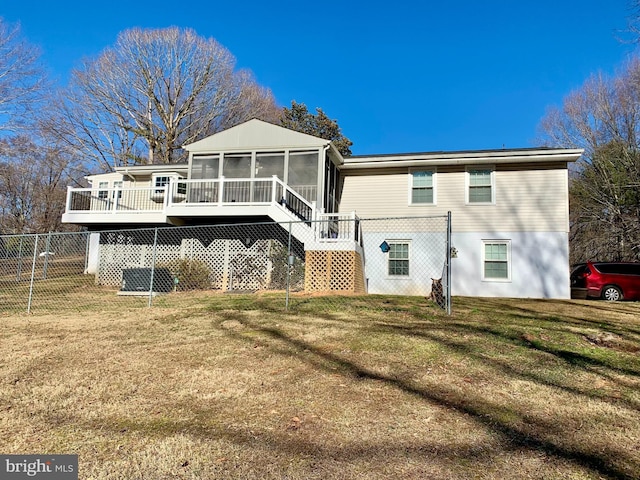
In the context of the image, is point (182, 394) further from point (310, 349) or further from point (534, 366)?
point (534, 366)

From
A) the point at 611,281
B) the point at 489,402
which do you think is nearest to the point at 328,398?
the point at 489,402

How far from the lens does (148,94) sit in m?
25.2

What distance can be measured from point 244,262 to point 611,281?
11.1 metres

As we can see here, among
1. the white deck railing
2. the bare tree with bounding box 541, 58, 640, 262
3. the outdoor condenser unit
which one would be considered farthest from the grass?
the bare tree with bounding box 541, 58, 640, 262

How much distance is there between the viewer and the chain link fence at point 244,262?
1066cm

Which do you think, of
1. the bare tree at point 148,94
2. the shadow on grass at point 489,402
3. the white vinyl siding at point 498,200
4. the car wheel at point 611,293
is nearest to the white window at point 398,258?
the white vinyl siding at point 498,200

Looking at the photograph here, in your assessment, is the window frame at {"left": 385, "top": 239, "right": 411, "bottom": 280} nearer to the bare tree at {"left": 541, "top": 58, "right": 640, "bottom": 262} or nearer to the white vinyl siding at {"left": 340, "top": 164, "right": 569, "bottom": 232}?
the white vinyl siding at {"left": 340, "top": 164, "right": 569, "bottom": 232}

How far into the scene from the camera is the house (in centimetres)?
1165

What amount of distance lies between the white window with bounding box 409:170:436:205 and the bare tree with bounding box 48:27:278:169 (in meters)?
18.3

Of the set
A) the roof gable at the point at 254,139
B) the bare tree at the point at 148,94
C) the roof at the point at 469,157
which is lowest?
the roof at the point at 469,157

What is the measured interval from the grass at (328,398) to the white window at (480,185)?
674cm

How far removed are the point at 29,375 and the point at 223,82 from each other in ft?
88.0

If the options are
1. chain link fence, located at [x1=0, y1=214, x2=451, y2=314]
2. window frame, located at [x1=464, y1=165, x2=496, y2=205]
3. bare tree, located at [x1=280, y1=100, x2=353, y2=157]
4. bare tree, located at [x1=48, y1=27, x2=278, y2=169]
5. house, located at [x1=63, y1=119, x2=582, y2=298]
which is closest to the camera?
chain link fence, located at [x1=0, y1=214, x2=451, y2=314]

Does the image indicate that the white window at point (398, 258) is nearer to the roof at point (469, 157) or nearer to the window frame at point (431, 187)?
the window frame at point (431, 187)
